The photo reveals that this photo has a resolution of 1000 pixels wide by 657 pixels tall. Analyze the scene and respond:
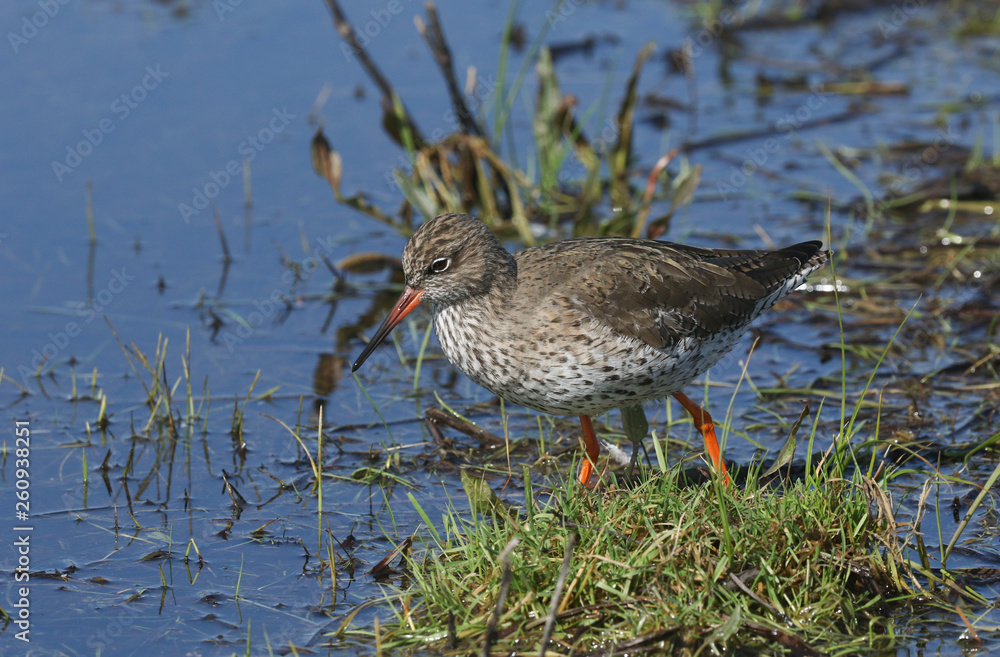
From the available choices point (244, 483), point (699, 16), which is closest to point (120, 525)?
point (244, 483)

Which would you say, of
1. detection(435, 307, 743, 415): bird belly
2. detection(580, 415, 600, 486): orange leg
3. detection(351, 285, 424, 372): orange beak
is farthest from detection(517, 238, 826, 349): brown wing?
detection(580, 415, 600, 486): orange leg

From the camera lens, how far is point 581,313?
19.0 ft

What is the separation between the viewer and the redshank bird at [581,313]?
5.68 metres

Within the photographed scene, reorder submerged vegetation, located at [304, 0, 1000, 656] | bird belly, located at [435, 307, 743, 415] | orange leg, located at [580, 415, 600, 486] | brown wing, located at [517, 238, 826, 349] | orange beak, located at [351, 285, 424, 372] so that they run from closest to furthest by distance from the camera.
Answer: submerged vegetation, located at [304, 0, 1000, 656]
bird belly, located at [435, 307, 743, 415]
brown wing, located at [517, 238, 826, 349]
orange beak, located at [351, 285, 424, 372]
orange leg, located at [580, 415, 600, 486]

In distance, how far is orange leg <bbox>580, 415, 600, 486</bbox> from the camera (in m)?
6.31

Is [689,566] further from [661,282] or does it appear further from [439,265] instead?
[439,265]

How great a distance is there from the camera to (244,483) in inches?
256

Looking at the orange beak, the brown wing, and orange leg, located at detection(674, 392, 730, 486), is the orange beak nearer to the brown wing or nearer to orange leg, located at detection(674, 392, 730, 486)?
the brown wing

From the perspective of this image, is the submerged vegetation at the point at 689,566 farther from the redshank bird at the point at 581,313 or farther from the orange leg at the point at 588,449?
the redshank bird at the point at 581,313

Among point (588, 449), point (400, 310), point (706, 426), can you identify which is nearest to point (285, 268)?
point (400, 310)

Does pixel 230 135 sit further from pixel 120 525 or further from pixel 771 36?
pixel 771 36

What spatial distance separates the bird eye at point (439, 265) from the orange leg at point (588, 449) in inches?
43.4

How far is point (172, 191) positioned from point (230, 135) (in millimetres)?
1065

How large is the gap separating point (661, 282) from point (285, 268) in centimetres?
406
